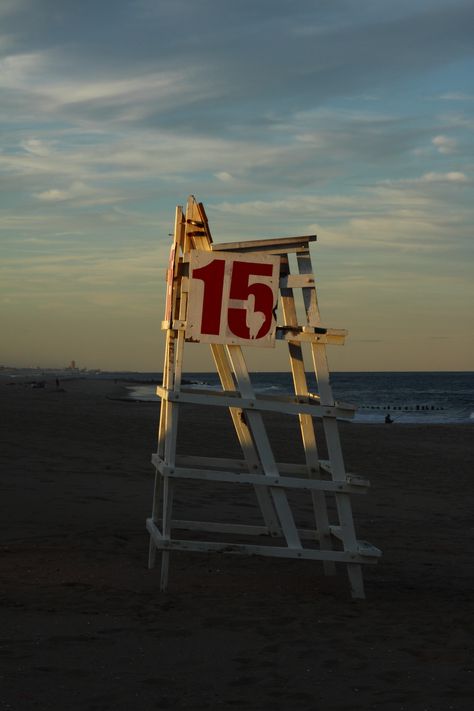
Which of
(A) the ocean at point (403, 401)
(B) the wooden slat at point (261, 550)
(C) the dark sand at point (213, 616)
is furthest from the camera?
(A) the ocean at point (403, 401)

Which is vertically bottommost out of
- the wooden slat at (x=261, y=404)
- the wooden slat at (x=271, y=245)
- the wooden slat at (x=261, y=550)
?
the wooden slat at (x=261, y=550)

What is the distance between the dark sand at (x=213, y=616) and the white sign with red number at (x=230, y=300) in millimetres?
2327

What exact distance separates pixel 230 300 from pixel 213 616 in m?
2.69

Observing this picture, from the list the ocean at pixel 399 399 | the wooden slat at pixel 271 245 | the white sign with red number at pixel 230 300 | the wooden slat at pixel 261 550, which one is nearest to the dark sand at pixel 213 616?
the wooden slat at pixel 261 550

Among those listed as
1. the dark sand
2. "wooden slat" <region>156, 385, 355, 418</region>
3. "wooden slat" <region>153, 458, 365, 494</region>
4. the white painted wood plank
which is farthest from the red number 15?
→ the dark sand

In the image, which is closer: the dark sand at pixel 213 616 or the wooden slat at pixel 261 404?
the dark sand at pixel 213 616

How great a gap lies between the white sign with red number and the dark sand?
2327mm

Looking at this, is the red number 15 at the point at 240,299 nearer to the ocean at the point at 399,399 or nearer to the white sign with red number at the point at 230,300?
the white sign with red number at the point at 230,300

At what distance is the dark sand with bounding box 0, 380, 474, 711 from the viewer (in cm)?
546

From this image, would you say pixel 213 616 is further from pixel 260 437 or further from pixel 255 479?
pixel 260 437

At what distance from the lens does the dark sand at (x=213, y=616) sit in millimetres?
5461

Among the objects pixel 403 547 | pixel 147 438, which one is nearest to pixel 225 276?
pixel 403 547

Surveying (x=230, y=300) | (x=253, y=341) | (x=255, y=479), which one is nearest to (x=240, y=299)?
(x=230, y=300)

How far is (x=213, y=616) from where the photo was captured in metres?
7.12
